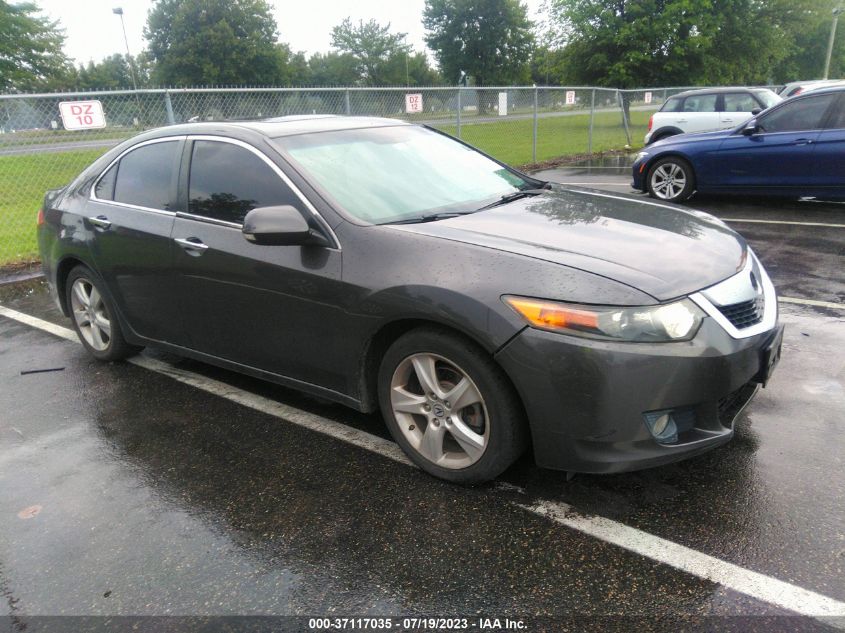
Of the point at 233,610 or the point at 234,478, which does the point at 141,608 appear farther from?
the point at 234,478

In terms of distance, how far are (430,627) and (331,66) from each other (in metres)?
89.2

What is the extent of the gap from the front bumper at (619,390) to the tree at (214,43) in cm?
6296

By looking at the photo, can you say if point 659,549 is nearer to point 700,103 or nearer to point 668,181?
point 668,181

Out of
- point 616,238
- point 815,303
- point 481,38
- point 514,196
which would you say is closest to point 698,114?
point 815,303

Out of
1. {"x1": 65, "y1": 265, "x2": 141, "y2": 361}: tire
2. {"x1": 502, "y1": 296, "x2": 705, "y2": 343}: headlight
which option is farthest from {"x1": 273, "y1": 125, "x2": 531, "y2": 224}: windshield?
{"x1": 65, "y1": 265, "x2": 141, "y2": 361}: tire

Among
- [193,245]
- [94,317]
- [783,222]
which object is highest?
[193,245]

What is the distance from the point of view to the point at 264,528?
271 centimetres

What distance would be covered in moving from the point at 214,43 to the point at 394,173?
64.4 metres

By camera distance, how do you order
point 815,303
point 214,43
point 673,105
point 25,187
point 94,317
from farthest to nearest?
point 214,43, point 673,105, point 25,187, point 815,303, point 94,317

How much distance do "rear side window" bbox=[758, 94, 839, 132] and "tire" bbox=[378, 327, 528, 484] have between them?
784 centimetres

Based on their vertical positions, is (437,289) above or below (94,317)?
above

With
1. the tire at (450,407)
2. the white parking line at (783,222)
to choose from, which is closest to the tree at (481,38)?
the white parking line at (783,222)

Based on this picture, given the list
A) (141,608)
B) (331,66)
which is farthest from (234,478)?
(331,66)

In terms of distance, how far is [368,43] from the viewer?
8681 centimetres
